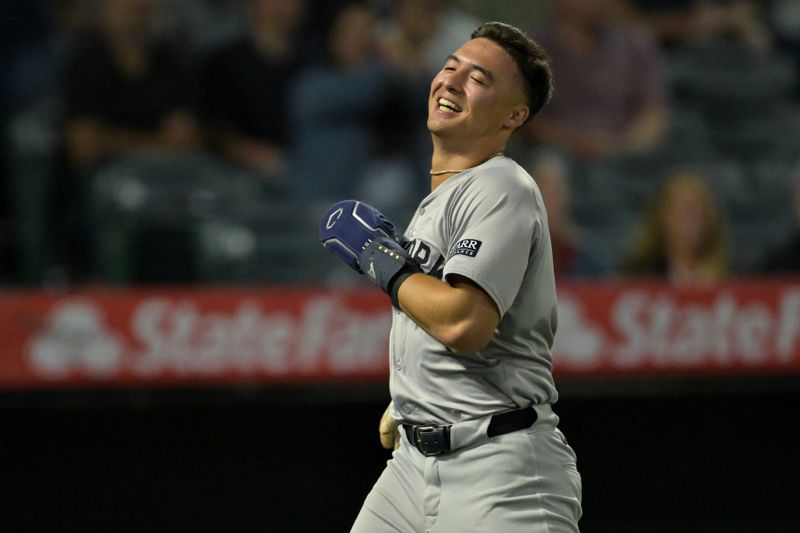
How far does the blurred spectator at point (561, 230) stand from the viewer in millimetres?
6418

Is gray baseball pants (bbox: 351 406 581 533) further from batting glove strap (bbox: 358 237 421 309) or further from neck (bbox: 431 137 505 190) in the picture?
neck (bbox: 431 137 505 190)

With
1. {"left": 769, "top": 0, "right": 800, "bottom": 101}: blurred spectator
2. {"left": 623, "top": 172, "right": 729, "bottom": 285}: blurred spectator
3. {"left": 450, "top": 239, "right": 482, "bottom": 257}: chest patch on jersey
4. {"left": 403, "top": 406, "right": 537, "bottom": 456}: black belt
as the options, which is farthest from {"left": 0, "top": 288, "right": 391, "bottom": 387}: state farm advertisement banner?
{"left": 769, "top": 0, "right": 800, "bottom": 101}: blurred spectator

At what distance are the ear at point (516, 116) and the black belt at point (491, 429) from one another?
23.4 inches

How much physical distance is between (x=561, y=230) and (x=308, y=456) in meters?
1.90

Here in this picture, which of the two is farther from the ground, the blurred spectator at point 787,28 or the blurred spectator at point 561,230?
the blurred spectator at point 787,28

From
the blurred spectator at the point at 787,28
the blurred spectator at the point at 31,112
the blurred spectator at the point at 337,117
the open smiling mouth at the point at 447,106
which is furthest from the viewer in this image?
the blurred spectator at the point at 787,28

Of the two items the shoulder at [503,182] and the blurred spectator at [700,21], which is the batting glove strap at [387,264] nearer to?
the shoulder at [503,182]

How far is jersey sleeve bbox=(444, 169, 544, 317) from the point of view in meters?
2.18

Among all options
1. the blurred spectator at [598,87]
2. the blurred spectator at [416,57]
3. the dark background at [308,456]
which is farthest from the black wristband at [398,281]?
the blurred spectator at [598,87]

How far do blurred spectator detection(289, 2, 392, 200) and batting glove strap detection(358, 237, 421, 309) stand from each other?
4.32 metres

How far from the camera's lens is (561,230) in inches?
255

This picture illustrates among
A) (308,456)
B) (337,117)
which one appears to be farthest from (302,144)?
(308,456)

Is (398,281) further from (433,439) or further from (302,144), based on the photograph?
(302,144)

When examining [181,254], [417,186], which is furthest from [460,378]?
[417,186]
